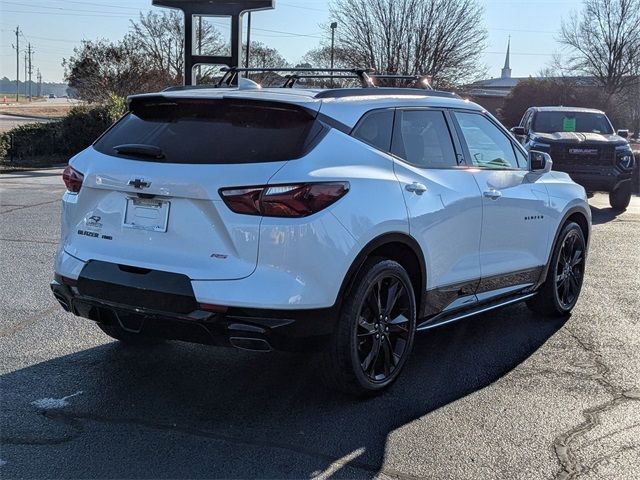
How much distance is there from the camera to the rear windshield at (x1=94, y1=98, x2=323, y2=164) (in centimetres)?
372

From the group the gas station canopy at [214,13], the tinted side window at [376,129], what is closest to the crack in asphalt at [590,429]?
the tinted side window at [376,129]

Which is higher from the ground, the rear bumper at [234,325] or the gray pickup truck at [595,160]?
the gray pickup truck at [595,160]

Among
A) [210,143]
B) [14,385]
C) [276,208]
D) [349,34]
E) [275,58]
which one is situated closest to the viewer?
[276,208]

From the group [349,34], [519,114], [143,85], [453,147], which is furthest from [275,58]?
[453,147]

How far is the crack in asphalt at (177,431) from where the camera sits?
336 centimetres

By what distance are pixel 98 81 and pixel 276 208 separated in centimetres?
2518

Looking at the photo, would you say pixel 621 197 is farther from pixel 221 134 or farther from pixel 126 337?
pixel 221 134

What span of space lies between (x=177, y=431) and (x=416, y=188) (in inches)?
77.4

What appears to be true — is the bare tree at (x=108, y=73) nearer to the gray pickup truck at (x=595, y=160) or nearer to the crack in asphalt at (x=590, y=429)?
the gray pickup truck at (x=595, y=160)

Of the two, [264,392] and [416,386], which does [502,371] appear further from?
[264,392]

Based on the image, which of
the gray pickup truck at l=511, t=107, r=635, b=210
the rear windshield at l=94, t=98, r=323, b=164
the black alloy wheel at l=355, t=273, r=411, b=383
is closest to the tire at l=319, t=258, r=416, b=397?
the black alloy wheel at l=355, t=273, r=411, b=383

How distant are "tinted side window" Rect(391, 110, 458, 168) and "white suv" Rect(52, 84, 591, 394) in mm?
14

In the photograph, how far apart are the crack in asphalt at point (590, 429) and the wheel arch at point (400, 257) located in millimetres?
1161

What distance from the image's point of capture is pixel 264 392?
4238 millimetres
